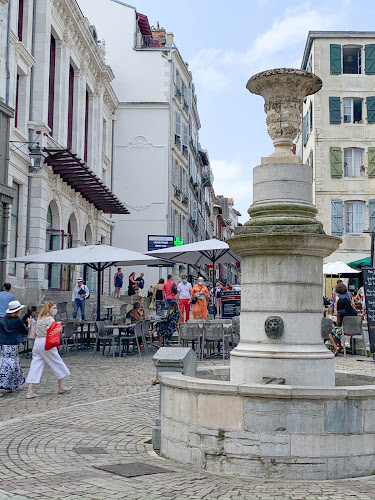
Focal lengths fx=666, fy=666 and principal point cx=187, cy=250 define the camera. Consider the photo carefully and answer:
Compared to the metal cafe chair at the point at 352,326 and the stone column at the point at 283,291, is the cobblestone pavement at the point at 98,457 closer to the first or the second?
the stone column at the point at 283,291

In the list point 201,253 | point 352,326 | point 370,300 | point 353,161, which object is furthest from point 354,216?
point 370,300

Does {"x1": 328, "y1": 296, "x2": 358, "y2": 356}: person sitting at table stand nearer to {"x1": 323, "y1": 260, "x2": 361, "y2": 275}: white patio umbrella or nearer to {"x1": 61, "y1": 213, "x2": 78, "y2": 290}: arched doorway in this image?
{"x1": 323, "y1": 260, "x2": 361, "y2": 275}: white patio umbrella

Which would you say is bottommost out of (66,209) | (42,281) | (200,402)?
(200,402)

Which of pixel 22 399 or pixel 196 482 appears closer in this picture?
pixel 196 482

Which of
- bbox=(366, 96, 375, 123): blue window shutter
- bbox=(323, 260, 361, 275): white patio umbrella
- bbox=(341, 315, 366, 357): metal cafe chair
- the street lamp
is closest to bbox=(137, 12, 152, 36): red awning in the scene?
bbox=(366, 96, 375, 123): blue window shutter

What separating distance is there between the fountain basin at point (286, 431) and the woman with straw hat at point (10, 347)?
551 centimetres

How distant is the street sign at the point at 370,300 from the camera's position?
13.8 meters

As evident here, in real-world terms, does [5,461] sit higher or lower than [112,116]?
lower

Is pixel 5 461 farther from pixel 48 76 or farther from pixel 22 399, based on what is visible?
pixel 48 76

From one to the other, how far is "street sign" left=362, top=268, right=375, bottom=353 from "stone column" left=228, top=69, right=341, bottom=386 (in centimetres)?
705

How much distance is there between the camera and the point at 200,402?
6.20m

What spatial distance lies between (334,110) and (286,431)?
97.7ft

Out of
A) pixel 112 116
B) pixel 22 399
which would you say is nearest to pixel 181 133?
pixel 112 116

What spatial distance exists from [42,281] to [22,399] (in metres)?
14.2
